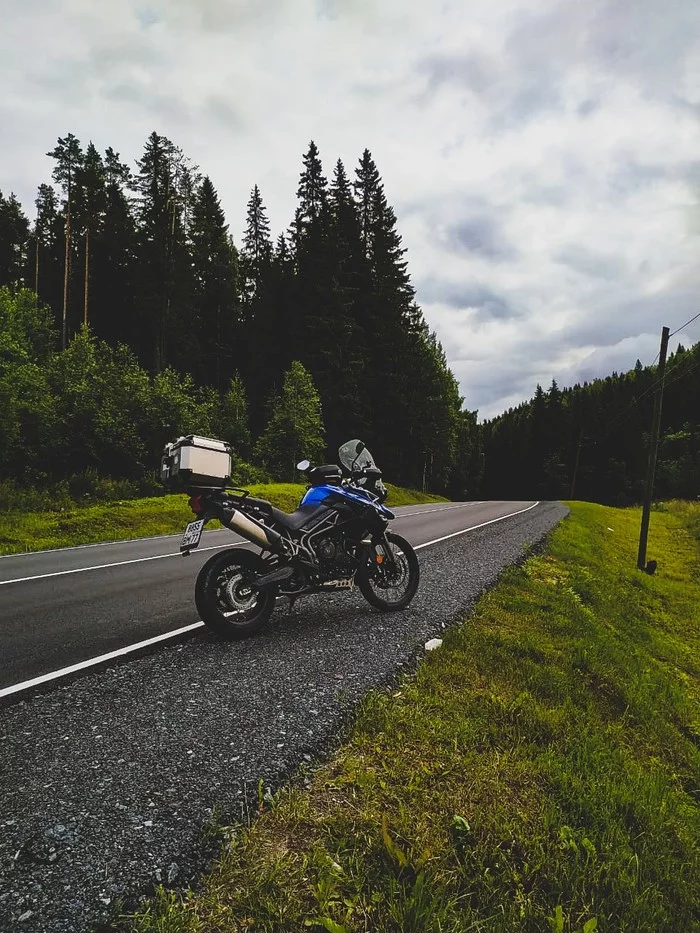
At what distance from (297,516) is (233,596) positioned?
106 cm

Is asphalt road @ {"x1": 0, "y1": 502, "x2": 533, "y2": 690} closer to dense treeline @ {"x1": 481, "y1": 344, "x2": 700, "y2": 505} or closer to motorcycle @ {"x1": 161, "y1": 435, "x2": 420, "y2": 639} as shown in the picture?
motorcycle @ {"x1": 161, "y1": 435, "x2": 420, "y2": 639}

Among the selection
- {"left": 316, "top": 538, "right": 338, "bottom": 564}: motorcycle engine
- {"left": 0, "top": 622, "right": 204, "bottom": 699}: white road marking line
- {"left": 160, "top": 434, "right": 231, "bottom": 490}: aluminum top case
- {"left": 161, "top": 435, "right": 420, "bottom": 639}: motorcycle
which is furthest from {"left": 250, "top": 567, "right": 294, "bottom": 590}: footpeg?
{"left": 160, "top": 434, "right": 231, "bottom": 490}: aluminum top case

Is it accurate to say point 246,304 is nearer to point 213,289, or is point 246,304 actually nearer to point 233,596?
point 213,289

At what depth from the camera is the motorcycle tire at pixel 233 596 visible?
438 centimetres

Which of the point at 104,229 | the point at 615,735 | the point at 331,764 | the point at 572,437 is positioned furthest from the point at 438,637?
the point at 572,437

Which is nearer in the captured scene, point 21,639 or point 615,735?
point 615,735

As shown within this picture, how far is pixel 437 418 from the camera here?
42.9 m

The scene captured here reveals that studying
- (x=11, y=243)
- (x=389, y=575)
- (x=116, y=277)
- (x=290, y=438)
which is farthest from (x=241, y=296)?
(x=389, y=575)

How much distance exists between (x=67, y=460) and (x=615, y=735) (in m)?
18.4

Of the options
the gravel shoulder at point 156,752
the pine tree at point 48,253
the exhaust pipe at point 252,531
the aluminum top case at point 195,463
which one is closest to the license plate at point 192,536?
the exhaust pipe at point 252,531

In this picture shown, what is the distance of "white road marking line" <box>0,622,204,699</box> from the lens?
3.52 meters

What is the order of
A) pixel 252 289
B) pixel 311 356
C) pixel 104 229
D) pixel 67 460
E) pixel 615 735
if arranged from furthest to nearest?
pixel 252 289, pixel 104 229, pixel 311 356, pixel 67 460, pixel 615 735

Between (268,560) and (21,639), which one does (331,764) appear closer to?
(268,560)

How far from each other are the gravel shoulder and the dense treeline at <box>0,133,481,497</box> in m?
21.8
